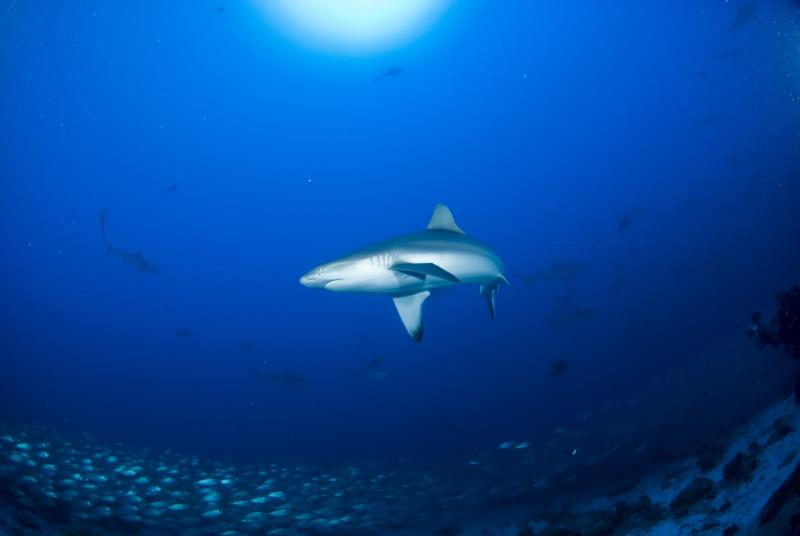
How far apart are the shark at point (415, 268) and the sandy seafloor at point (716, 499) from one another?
11.8 ft

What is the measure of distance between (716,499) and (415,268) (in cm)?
605

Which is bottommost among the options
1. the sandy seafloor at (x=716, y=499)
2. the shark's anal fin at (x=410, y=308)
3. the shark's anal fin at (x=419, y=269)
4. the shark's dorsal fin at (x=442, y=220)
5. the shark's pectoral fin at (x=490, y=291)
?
the sandy seafloor at (x=716, y=499)

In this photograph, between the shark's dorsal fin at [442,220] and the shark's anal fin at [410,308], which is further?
the shark's dorsal fin at [442,220]

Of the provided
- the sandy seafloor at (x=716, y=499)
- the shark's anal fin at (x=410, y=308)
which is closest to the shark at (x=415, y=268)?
the shark's anal fin at (x=410, y=308)

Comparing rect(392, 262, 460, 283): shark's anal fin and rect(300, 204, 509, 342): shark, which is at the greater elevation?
rect(300, 204, 509, 342): shark

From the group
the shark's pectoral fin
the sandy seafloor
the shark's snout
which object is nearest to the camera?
the sandy seafloor

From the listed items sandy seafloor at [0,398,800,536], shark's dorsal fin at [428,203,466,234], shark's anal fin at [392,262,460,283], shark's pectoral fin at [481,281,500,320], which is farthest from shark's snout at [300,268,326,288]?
sandy seafloor at [0,398,800,536]

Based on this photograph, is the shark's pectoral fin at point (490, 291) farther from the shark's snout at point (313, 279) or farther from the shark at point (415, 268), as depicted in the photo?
the shark's snout at point (313, 279)

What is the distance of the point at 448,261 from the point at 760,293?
235 ft

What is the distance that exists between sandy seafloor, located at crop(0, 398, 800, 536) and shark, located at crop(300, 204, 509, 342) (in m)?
3.58

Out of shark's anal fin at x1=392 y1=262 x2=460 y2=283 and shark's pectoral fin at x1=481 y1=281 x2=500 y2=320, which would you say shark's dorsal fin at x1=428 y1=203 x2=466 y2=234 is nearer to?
shark's pectoral fin at x1=481 y1=281 x2=500 y2=320

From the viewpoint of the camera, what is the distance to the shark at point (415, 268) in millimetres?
4668

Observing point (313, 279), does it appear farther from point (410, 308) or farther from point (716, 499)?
point (716, 499)

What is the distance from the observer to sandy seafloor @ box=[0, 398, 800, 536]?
3.87 m
